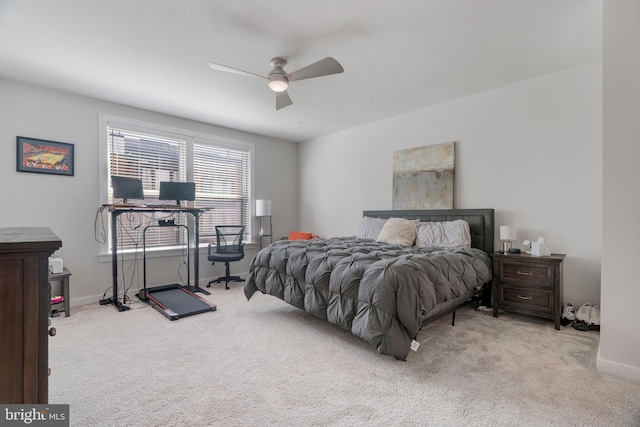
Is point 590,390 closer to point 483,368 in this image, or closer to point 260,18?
point 483,368

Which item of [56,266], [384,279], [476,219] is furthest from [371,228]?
[56,266]

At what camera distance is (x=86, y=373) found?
211 cm

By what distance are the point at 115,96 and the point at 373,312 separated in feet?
13.6

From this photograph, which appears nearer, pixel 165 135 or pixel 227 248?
pixel 165 135

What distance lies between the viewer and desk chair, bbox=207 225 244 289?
4.75 m

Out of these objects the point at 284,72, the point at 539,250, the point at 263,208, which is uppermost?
the point at 284,72

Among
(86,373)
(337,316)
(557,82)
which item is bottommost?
(86,373)

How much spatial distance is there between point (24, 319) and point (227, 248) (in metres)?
4.31

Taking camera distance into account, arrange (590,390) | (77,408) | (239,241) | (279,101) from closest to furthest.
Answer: (77,408)
(590,390)
(279,101)
(239,241)

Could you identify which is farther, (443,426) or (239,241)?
(239,241)

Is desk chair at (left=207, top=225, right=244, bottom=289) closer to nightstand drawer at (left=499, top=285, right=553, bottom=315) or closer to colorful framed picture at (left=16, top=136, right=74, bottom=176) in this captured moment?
colorful framed picture at (left=16, top=136, right=74, bottom=176)

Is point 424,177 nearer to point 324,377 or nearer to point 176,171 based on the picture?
point 324,377

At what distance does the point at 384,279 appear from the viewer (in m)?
2.26

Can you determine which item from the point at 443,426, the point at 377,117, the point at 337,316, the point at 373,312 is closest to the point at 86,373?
the point at 337,316
